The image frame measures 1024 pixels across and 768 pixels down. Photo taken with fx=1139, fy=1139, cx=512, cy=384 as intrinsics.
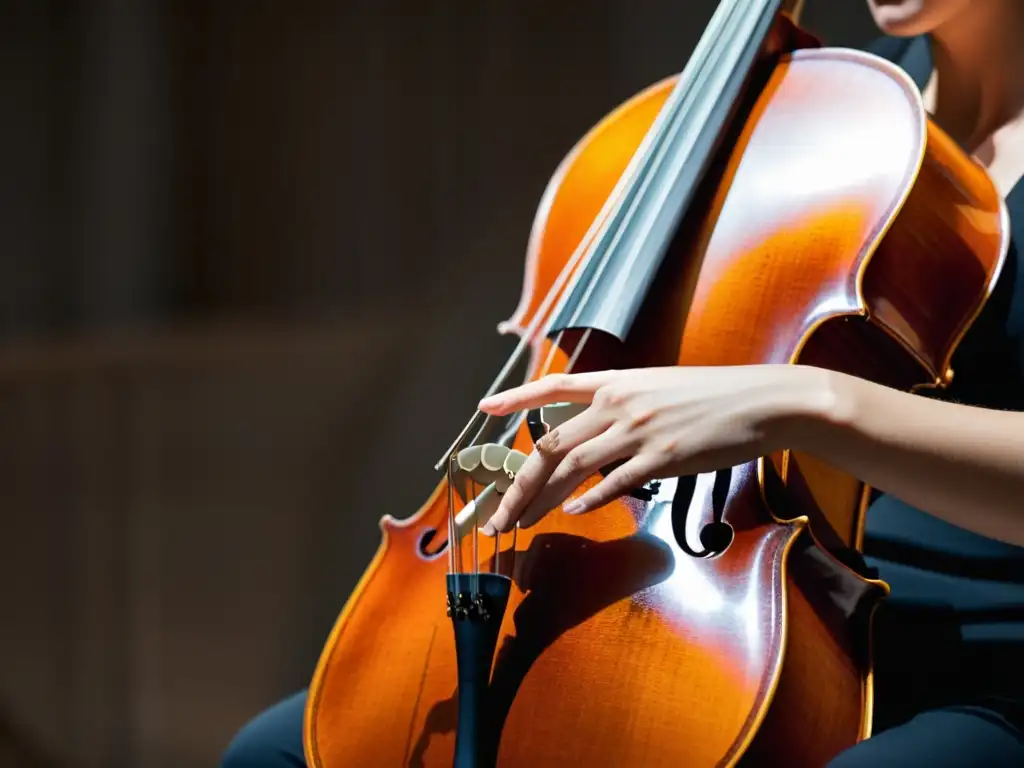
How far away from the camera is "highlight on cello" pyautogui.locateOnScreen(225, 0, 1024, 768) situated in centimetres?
54

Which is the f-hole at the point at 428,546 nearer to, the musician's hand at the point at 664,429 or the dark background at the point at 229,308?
the musician's hand at the point at 664,429

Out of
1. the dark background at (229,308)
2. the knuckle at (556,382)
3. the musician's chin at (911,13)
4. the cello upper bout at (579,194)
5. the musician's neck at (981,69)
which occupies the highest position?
the musician's chin at (911,13)

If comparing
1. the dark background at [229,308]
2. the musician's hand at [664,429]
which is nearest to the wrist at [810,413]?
the musician's hand at [664,429]

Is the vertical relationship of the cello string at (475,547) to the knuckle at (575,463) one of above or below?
below

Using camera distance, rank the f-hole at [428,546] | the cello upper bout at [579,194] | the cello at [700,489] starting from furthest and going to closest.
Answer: the cello upper bout at [579,194] < the f-hole at [428,546] < the cello at [700,489]

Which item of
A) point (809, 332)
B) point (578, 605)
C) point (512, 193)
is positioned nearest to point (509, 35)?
point (512, 193)

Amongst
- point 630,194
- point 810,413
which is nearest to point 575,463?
point 810,413

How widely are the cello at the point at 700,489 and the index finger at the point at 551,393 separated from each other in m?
0.01

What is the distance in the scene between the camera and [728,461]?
1.83 feet

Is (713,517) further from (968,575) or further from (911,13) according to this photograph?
(911,13)

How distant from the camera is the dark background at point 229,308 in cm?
164

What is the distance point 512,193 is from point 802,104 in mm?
905

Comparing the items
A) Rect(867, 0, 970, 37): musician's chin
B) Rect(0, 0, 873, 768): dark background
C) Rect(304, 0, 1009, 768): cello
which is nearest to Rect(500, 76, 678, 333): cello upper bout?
Rect(304, 0, 1009, 768): cello

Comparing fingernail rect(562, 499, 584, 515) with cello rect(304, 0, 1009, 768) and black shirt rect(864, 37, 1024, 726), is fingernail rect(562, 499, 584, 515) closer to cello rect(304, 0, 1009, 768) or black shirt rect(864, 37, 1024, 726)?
cello rect(304, 0, 1009, 768)
